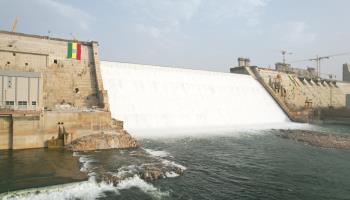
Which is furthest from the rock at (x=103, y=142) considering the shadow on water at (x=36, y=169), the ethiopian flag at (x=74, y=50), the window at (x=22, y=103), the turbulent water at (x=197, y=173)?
the ethiopian flag at (x=74, y=50)

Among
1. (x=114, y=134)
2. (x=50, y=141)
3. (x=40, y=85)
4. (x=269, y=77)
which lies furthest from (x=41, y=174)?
(x=269, y=77)

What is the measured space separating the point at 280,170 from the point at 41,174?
11.9 metres

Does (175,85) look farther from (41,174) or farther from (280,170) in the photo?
(41,174)

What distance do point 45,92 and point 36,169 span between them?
12109 millimetres

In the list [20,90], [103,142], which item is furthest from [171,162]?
[20,90]

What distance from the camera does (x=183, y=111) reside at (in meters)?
30.9

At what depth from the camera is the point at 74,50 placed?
90.3 ft

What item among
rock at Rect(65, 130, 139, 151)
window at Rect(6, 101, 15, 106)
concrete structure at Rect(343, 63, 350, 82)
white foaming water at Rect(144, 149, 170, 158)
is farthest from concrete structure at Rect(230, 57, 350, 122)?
window at Rect(6, 101, 15, 106)

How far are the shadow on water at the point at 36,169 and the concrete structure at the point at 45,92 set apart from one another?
1.56 meters

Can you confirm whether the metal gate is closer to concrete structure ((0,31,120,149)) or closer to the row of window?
concrete structure ((0,31,120,149))

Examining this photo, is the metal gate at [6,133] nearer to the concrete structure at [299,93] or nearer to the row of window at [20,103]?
the row of window at [20,103]

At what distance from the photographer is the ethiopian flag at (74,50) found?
89.4 ft

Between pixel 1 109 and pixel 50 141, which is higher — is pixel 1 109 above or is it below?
above

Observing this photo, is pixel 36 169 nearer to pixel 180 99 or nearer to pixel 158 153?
pixel 158 153
